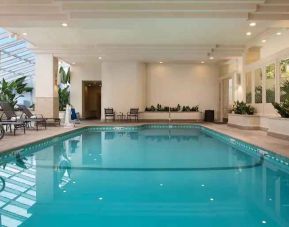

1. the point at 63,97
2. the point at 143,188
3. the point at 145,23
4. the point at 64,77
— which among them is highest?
the point at 145,23

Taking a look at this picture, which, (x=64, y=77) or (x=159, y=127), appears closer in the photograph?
(x=159, y=127)

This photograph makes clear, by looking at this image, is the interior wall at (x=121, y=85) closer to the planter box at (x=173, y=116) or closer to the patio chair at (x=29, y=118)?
the planter box at (x=173, y=116)

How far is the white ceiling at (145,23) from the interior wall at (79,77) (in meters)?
6.18

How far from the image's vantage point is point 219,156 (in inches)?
304

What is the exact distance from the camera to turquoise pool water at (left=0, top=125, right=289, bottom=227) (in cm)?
342

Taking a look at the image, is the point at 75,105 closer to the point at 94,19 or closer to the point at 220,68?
the point at 220,68

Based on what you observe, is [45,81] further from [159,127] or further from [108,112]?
[159,127]

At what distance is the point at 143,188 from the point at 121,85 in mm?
14874

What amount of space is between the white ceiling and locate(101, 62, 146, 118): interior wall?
12.0 ft

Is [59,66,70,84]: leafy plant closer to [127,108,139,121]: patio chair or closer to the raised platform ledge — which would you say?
[127,108,139,121]: patio chair

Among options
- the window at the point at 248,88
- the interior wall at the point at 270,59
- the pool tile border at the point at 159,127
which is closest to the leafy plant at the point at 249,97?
the window at the point at 248,88

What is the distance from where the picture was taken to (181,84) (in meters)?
20.4

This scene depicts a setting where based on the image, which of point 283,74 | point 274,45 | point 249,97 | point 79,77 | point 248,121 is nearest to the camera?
point 283,74

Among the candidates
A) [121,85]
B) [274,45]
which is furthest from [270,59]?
[121,85]
